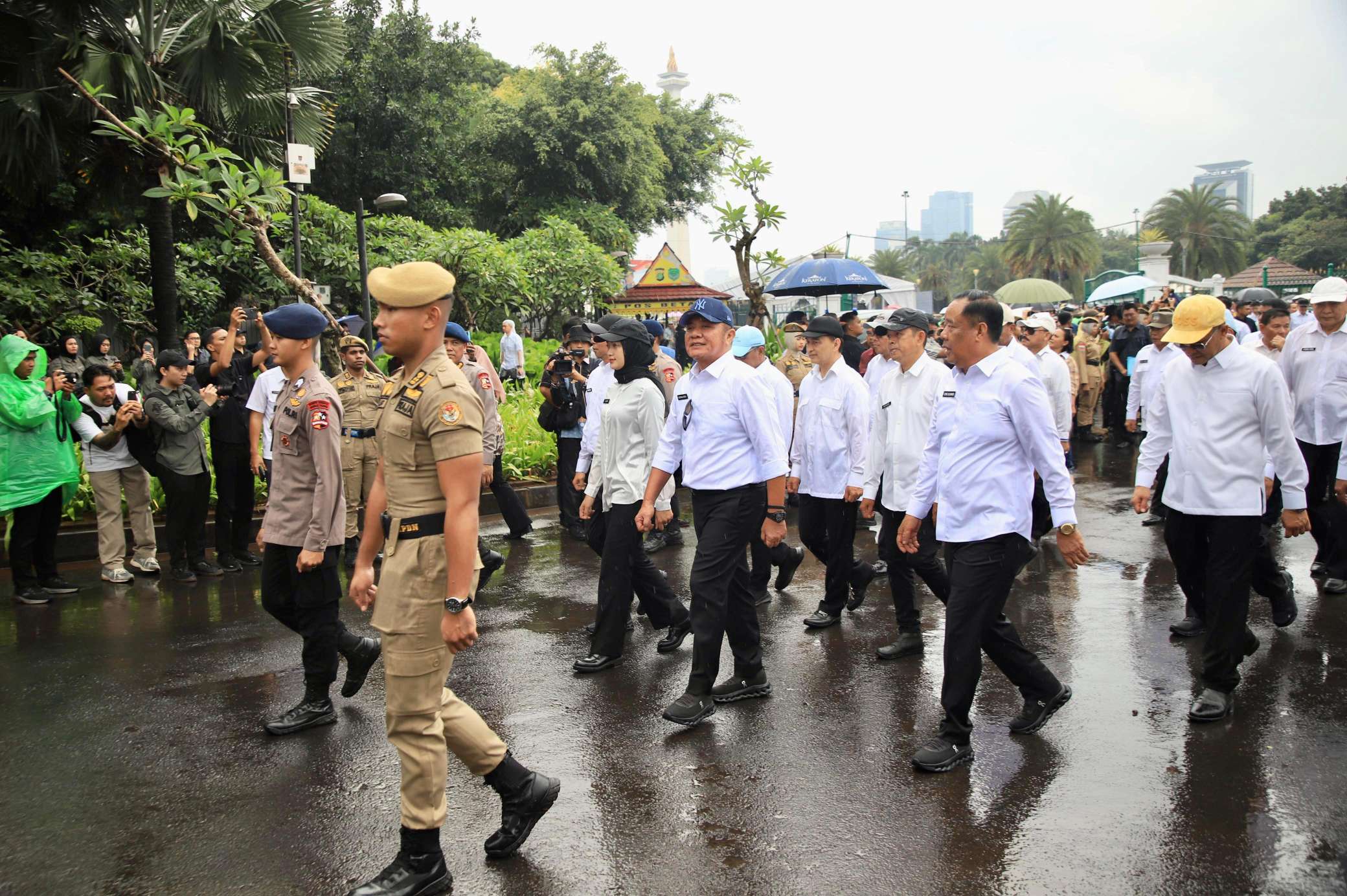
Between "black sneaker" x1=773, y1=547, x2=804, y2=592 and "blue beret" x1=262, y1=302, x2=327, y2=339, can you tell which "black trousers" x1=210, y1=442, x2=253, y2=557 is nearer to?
"blue beret" x1=262, y1=302, x2=327, y2=339

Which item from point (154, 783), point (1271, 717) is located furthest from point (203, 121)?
point (1271, 717)

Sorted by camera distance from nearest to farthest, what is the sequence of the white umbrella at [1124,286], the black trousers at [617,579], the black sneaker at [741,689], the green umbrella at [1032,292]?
1. the black sneaker at [741,689]
2. the black trousers at [617,579]
3. the white umbrella at [1124,286]
4. the green umbrella at [1032,292]

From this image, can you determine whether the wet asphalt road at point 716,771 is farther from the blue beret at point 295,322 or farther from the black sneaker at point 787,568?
the blue beret at point 295,322

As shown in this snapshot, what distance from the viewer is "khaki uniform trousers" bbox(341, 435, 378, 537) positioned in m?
8.13

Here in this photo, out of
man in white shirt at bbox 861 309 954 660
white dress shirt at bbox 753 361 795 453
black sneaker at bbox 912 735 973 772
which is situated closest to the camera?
black sneaker at bbox 912 735 973 772

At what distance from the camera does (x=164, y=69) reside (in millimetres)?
13289

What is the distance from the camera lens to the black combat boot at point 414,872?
11.1 ft

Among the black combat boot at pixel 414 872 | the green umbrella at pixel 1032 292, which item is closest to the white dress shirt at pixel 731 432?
the black combat boot at pixel 414 872

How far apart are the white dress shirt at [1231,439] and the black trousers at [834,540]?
2.10 m

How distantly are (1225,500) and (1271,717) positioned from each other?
106 centimetres

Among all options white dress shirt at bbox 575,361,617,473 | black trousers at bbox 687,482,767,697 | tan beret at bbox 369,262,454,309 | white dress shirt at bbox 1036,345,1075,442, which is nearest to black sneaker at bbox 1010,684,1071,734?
black trousers at bbox 687,482,767,697

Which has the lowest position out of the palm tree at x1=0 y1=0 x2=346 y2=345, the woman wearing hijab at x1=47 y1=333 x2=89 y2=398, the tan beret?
the woman wearing hijab at x1=47 y1=333 x2=89 y2=398

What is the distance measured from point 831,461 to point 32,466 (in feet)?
19.5

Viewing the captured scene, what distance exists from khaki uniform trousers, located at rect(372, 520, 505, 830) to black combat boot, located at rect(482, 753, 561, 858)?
31cm
